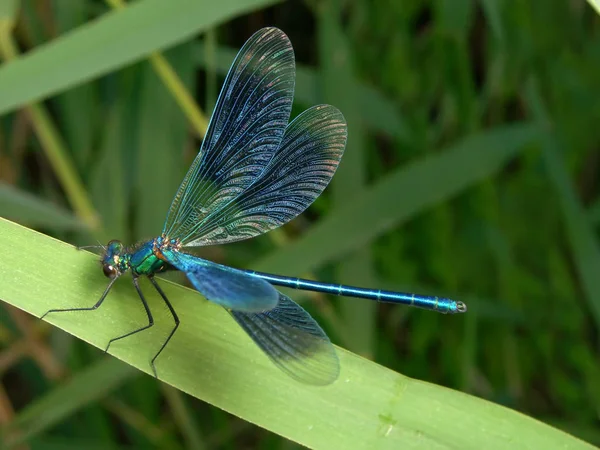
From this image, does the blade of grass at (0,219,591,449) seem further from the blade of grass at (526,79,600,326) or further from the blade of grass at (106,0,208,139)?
the blade of grass at (526,79,600,326)

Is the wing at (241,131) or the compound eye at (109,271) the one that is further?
the wing at (241,131)

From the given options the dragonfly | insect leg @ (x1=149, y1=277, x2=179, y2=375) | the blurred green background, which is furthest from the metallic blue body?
the blurred green background

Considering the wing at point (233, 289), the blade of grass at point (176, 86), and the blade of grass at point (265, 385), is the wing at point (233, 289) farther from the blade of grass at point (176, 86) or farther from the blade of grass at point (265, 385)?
the blade of grass at point (176, 86)

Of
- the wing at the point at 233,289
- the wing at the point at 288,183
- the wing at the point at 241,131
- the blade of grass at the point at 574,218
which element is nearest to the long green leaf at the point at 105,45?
the wing at the point at 241,131

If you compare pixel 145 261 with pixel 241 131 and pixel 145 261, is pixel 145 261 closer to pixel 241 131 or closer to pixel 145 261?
pixel 145 261

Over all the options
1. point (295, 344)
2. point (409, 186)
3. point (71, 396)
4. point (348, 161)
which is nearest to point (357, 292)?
point (295, 344)

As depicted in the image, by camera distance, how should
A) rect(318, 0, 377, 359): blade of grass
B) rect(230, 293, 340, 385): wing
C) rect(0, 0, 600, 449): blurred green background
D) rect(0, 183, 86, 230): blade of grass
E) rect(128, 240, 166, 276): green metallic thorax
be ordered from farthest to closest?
rect(0, 0, 600, 449): blurred green background
rect(318, 0, 377, 359): blade of grass
rect(0, 183, 86, 230): blade of grass
rect(128, 240, 166, 276): green metallic thorax
rect(230, 293, 340, 385): wing

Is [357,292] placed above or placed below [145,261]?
below

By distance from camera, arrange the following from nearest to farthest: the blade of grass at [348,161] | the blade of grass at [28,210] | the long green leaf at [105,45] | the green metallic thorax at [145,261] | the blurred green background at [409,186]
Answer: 1. the green metallic thorax at [145,261]
2. the long green leaf at [105,45]
3. the blade of grass at [28,210]
4. the blade of grass at [348,161]
5. the blurred green background at [409,186]
